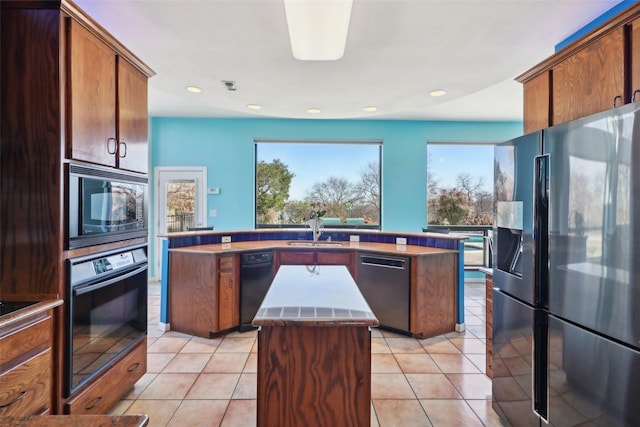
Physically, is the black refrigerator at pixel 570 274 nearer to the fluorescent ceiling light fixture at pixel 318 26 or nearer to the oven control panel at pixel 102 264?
the fluorescent ceiling light fixture at pixel 318 26

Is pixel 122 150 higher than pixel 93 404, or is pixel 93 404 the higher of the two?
pixel 122 150

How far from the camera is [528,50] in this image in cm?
233

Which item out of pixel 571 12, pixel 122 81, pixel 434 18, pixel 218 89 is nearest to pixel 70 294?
pixel 122 81

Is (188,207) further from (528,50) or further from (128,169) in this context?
(528,50)

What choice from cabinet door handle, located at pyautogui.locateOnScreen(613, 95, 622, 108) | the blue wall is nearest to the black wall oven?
cabinet door handle, located at pyautogui.locateOnScreen(613, 95, 622, 108)

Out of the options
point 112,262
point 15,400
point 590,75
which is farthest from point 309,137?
point 15,400

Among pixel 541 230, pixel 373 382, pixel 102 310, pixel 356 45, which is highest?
pixel 356 45

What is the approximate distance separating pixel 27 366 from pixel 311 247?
2.51 meters

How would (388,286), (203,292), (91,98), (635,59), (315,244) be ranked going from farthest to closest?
1. (315,244)
2. (388,286)
3. (203,292)
4. (91,98)
5. (635,59)

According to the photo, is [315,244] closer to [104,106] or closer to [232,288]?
[232,288]

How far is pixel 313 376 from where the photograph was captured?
127 centimetres

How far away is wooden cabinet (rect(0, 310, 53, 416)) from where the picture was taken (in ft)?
3.84

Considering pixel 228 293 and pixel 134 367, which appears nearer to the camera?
pixel 134 367

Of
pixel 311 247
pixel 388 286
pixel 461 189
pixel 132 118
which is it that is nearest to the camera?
pixel 132 118
